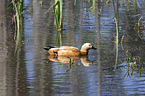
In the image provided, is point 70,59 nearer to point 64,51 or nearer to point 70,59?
point 70,59

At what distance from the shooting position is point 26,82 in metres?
8.71

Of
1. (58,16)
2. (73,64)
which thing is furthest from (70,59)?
(58,16)

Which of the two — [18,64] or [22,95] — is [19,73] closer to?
[18,64]

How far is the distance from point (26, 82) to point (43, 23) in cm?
768

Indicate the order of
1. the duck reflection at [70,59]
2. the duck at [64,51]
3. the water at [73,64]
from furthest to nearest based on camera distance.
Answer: the duck at [64,51] < the duck reflection at [70,59] < the water at [73,64]

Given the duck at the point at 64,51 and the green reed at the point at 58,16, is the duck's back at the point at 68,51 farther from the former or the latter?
the green reed at the point at 58,16

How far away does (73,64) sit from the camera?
34.0ft

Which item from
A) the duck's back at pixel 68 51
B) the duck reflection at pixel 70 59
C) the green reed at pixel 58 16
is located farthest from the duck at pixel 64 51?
the green reed at pixel 58 16

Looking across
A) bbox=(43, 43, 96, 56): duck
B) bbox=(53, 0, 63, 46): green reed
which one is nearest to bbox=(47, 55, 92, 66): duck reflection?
bbox=(43, 43, 96, 56): duck

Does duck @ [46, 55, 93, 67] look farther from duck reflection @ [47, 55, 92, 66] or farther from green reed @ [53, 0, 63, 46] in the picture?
green reed @ [53, 0, 63, 46]

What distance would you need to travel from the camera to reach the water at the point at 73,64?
8.33 metres

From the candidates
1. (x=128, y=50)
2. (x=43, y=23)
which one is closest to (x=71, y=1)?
(x=43, y=23)

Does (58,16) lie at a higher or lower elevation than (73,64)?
higher

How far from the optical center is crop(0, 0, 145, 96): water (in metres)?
8.33
